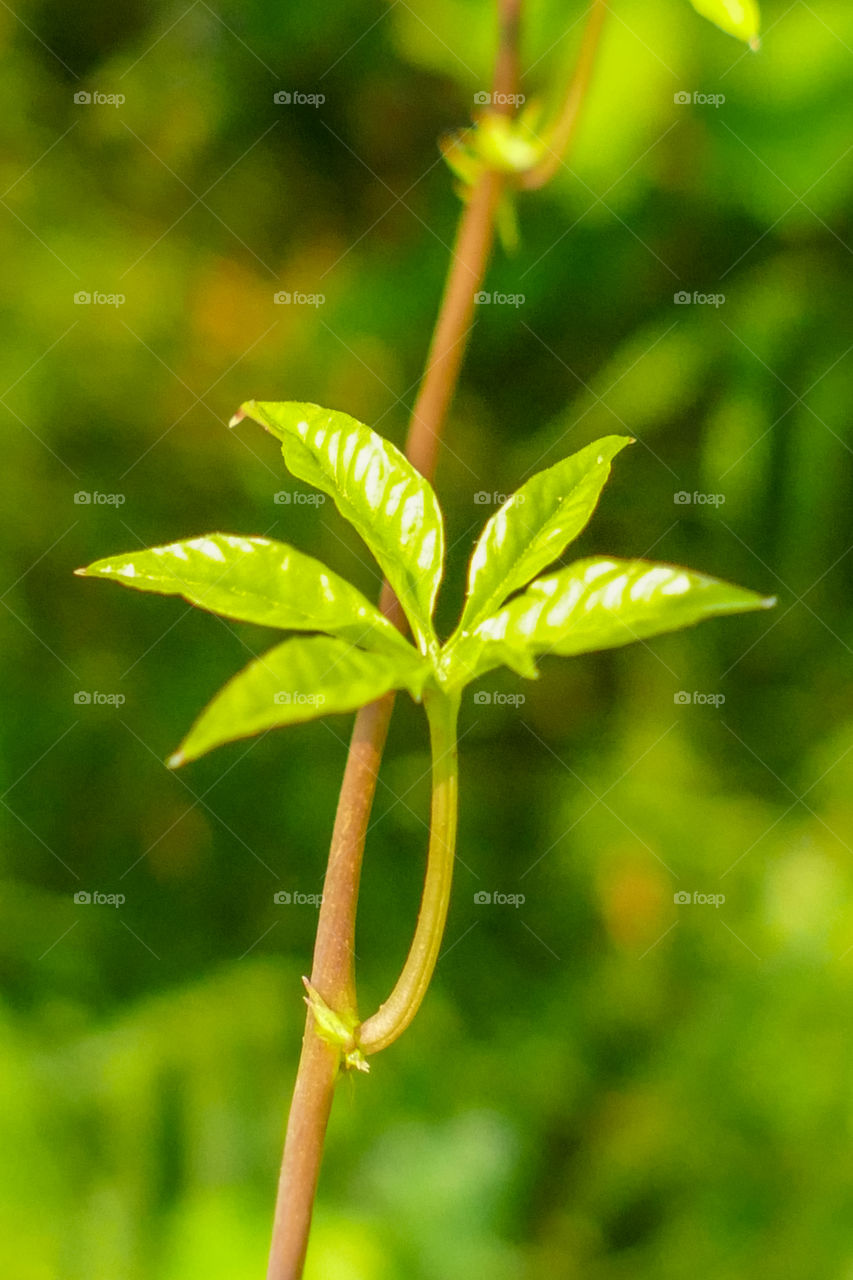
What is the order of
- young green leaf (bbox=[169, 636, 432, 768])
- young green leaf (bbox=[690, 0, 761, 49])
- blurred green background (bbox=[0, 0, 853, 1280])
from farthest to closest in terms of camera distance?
blurred green background (bbox=[0, 0, 853, 1280])
young green leaf (bbox=[690, 0, 761, 49])
young green leaf (bbox=[169, 636, 432, 768])

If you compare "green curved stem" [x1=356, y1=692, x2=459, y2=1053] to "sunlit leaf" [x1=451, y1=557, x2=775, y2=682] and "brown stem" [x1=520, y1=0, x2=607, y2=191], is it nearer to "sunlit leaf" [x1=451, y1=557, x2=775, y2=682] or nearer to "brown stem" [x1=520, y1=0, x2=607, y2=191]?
"sunlit leaf" [x1=451, y1=557, x2=775, y2=682]

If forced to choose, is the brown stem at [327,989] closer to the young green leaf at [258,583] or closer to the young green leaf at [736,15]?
the young green leaf at [258,583]

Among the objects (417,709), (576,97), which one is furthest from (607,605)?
(417,709)

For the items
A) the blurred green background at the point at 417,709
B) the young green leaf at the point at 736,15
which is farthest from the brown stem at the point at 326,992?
the blurred green background at the point at 417,709

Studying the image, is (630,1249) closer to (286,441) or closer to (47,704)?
(47,704)

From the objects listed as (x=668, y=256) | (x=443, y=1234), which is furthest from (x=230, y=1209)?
(x=668, y=256)

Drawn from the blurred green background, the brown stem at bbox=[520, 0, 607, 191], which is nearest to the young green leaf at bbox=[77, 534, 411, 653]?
the brown stem at bbox=[520, 0, 607, 191]
